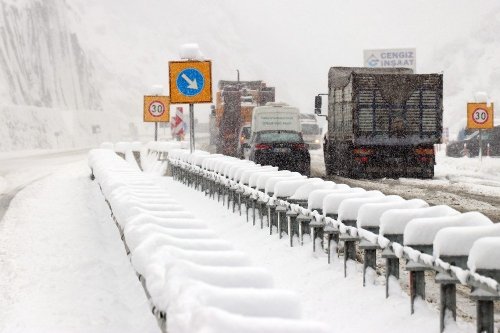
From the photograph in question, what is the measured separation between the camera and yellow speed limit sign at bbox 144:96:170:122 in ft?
90.4

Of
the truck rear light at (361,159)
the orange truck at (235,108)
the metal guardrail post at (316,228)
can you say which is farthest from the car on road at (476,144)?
the metal guardrail post at (316,228)

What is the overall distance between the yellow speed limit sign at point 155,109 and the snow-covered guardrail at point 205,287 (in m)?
21.8

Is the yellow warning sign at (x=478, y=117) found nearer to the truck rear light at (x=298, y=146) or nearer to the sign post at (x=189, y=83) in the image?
the truck rear light at (x=298, y=146)

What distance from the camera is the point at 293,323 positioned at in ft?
10.7

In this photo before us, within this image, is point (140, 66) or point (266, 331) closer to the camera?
point (266, 331)

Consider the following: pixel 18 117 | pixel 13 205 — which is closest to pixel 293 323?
pixel 13 205

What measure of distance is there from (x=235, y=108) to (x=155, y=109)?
14.2m

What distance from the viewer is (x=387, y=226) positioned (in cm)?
712

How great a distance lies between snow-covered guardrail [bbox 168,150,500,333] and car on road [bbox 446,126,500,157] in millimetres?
25112

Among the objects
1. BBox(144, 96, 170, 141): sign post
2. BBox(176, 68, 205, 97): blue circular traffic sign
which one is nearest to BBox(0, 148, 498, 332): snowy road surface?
BBox(176, 68, 205, 97): blue circular traffic sign

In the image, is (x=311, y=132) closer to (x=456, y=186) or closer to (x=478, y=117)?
(x=478, y=117)

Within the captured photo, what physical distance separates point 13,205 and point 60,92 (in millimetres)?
57139

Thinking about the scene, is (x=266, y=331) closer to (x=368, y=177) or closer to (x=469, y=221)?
(x=469, y=221)

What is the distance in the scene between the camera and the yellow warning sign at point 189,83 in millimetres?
20844
